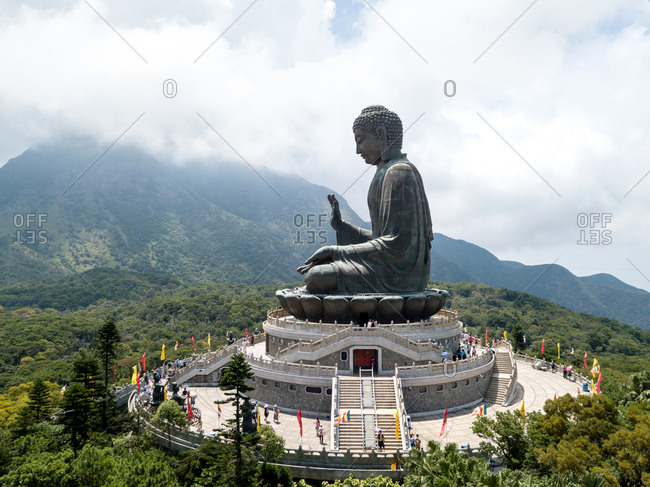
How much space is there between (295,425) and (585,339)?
55.3 metres

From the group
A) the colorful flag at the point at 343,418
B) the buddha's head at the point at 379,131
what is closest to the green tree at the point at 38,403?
the colorful flag at the point at 343,418

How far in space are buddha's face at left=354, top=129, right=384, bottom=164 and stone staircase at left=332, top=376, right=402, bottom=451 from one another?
14.7 meters

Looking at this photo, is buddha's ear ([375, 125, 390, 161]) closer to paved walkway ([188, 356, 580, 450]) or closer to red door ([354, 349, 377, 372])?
red door ([354, 349, 377, 372])

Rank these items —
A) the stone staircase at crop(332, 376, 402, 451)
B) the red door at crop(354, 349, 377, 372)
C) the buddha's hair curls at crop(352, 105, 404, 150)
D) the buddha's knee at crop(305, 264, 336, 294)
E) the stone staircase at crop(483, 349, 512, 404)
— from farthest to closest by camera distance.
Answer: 1. the buddha's hair curls at crop(352, 105, 404, 150)
2. the buddha's knee at crop(305, 264, 336, 294)
3. the stone staircase at crop(483, 349, 512, 404)
4. the red door at crop(354, 349, 377, 372)
5. the stone staircase at crop(332, 376, 402, 451)

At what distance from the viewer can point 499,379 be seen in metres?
24.6

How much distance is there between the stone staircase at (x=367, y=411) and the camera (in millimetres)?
17422

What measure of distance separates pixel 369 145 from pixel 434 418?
16652mm

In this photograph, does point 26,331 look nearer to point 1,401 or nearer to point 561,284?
point 1,401

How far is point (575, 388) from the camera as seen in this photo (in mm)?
26359

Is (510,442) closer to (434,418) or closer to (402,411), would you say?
(402,411)

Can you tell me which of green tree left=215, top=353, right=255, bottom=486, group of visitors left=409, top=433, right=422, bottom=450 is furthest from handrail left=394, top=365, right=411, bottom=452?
green tree left=215, top=353, right=255, bottom=486

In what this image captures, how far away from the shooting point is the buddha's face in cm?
2928

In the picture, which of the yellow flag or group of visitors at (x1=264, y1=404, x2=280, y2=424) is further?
group of visitors at (x1=264, y1=404, x2=280, y2=424)

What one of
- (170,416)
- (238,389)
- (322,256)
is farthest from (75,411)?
(322,256)
